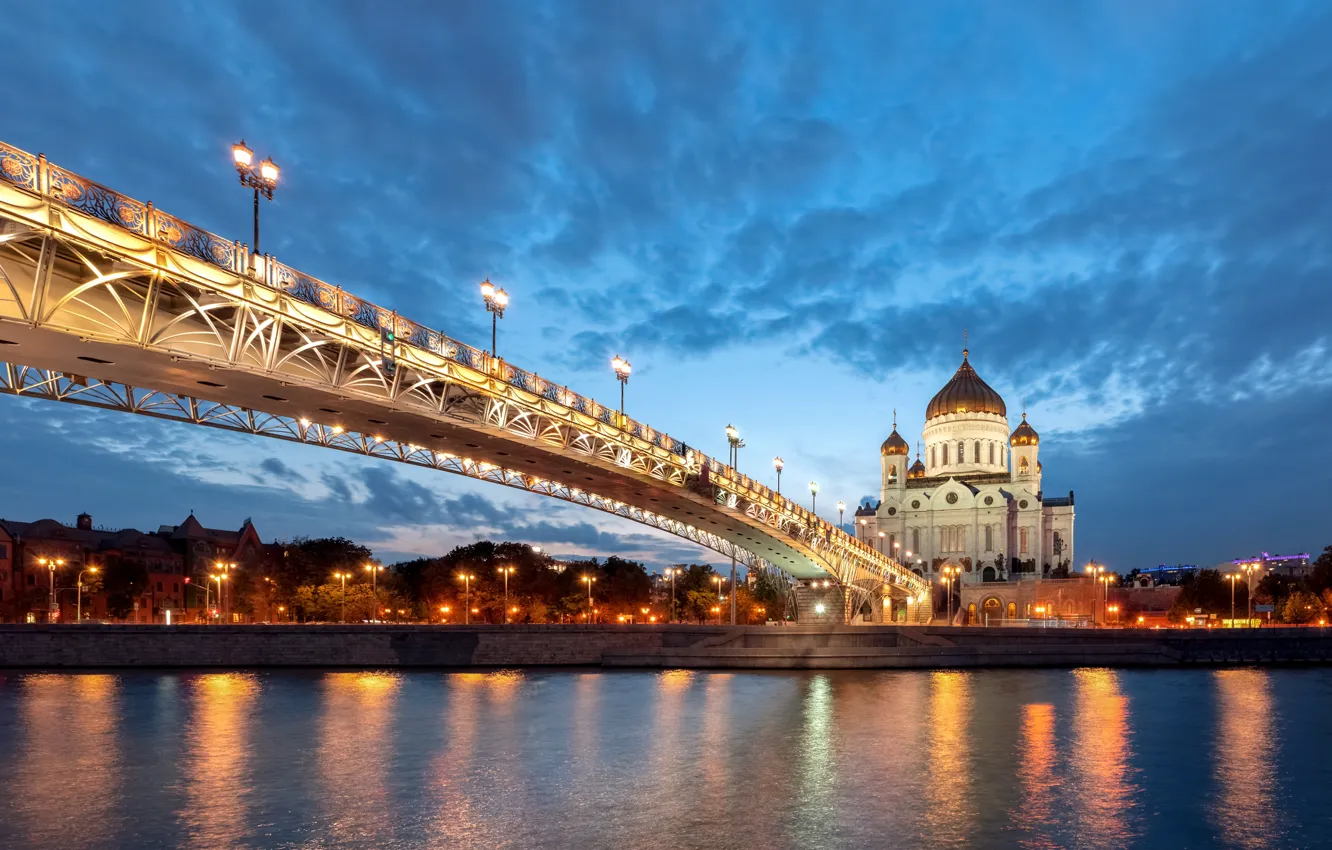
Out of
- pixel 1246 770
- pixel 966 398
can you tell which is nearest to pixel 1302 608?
pixel 966 398

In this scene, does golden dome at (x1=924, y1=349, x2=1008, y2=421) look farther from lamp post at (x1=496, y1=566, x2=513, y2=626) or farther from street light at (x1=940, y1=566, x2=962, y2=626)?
lamp post at (x1=496, y1=566, x2=513, y2=626)

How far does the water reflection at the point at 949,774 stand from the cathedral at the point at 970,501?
87.8 m

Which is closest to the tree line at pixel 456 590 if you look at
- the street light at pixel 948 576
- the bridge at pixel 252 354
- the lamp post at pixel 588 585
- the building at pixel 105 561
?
the lamp post at pixel 588 585

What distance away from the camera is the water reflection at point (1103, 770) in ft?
53.1

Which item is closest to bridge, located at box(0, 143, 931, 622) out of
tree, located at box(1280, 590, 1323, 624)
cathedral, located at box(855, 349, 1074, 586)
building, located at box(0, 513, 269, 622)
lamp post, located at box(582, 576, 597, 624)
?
lamp post, located at box(582, 576, 597, 624)

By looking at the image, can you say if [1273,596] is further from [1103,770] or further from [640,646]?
[1103,770]

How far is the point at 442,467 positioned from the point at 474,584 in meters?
46.0

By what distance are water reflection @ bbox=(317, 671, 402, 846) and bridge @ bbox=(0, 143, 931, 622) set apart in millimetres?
9073

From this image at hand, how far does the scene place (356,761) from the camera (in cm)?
2233

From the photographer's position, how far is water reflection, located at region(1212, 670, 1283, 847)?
1650 centimetres

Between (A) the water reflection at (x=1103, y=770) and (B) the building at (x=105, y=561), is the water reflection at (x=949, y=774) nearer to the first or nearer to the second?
(A) the water reflection at (x=1103, y=770)

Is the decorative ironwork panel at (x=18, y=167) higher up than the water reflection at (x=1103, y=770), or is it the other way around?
the decorative ironwork panel at (x=18, y=167)

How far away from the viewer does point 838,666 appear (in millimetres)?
53562

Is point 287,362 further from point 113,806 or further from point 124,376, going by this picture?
point 113,806
